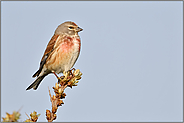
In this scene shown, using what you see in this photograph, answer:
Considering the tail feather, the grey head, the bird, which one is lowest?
the tail feather

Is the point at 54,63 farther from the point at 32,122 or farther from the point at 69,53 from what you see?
the point at 32,122

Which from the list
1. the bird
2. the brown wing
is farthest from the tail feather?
the brown wing

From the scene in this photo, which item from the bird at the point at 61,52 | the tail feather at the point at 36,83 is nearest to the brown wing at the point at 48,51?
the bird at the point at 61,52

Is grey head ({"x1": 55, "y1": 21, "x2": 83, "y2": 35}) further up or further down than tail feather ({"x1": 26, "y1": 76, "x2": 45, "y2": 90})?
further up

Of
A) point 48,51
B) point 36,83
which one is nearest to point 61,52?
point 48,51

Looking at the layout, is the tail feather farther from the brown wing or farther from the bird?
the brown wing

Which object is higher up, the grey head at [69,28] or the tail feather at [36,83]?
the grey head at [69,28]

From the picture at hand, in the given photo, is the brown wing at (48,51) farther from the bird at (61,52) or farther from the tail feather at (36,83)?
the tail feather at (36,83)

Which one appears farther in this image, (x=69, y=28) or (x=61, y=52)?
(x=69, y=28)

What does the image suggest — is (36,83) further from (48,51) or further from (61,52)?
(61,52)
